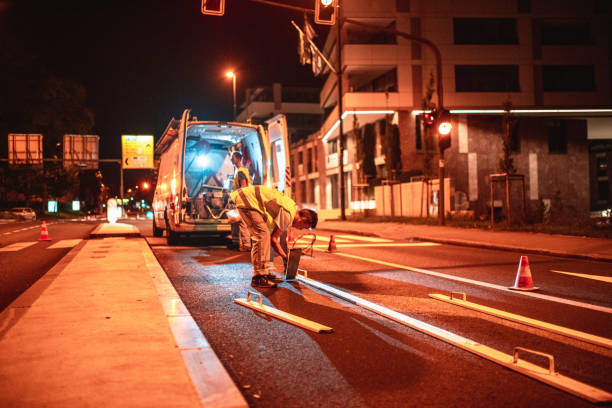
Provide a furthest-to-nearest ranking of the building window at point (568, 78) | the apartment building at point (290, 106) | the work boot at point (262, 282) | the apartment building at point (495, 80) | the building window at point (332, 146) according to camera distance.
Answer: the apartment building at point (290, 106)
the building window at point (332, 146)
the building window at point (568, 78)
the apartment building at point (495, 80)
the work boot at point (262, 282)

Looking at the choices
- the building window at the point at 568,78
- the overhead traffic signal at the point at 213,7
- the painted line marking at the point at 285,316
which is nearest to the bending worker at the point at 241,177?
the overhead traffic signal at the point at 213,7

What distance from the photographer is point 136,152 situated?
51.8 metres

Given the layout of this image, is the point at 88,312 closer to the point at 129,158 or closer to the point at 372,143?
the point at 372,143

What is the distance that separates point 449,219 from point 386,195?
9.21 m

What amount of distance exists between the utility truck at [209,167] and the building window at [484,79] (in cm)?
2452

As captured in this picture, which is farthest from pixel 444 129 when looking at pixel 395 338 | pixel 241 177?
pixel 395 338

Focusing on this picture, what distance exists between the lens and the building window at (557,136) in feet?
119

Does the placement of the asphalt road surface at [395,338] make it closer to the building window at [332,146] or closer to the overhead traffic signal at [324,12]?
the overhead traffic signal at [324,12]

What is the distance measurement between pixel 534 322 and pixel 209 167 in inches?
463

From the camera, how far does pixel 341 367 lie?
3789mm

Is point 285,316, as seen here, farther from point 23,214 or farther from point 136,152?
point 23,214

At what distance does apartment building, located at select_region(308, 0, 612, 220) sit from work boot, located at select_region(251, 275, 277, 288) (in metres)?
27.6

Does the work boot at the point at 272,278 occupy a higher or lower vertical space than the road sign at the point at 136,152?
lower

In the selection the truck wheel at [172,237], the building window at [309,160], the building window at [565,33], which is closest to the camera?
the truck wheel at [172,237]
